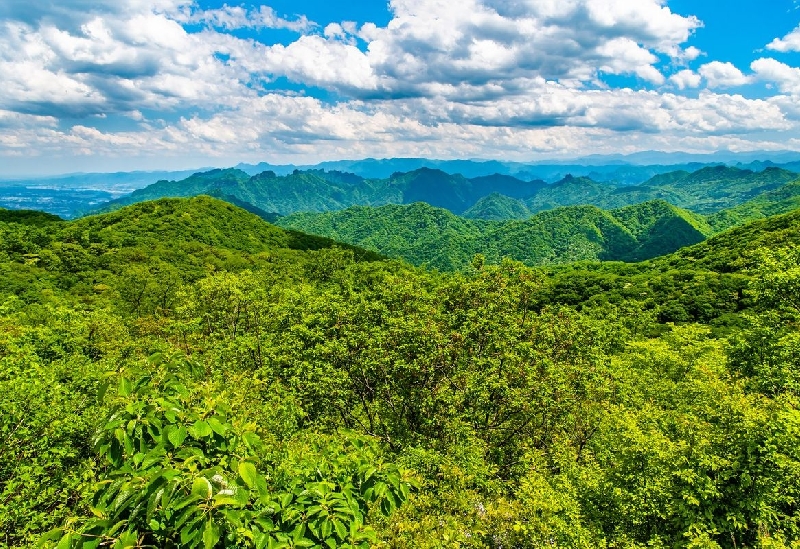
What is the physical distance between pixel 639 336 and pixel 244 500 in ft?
229

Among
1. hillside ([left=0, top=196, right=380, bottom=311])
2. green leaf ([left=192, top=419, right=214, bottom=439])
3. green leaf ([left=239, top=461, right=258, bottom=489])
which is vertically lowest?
hillside ([left=0, top=196, right=380, bottom=311])

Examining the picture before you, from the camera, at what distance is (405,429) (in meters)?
30.2

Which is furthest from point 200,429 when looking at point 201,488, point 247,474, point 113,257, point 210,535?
point 113,257

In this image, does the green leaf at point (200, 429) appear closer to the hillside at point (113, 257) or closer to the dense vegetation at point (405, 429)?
the dense vegetation at point (405, 429)

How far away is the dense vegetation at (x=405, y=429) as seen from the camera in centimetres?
620

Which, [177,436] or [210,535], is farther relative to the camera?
[177,436]

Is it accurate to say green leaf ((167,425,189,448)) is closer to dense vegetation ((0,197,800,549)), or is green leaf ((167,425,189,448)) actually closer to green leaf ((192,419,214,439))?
dense vegetation ((0,197,800,549))

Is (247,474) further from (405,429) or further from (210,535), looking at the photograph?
(405,429)

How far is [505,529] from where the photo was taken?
1839 cm

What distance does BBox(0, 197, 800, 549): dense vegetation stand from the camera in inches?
244

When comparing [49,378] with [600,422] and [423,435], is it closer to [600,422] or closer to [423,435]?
[423,435]

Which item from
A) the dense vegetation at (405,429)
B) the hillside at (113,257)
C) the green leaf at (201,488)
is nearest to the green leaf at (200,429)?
the dense vegetation at (405,429)

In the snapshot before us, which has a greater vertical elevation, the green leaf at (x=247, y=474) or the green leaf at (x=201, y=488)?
the green leaf at (x=201, y=488)

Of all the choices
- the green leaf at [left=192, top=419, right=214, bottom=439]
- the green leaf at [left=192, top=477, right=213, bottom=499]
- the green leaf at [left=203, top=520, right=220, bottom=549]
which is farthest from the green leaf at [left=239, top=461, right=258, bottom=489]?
the green leaf at [left=192, top=419, right=214, bottom=439]
